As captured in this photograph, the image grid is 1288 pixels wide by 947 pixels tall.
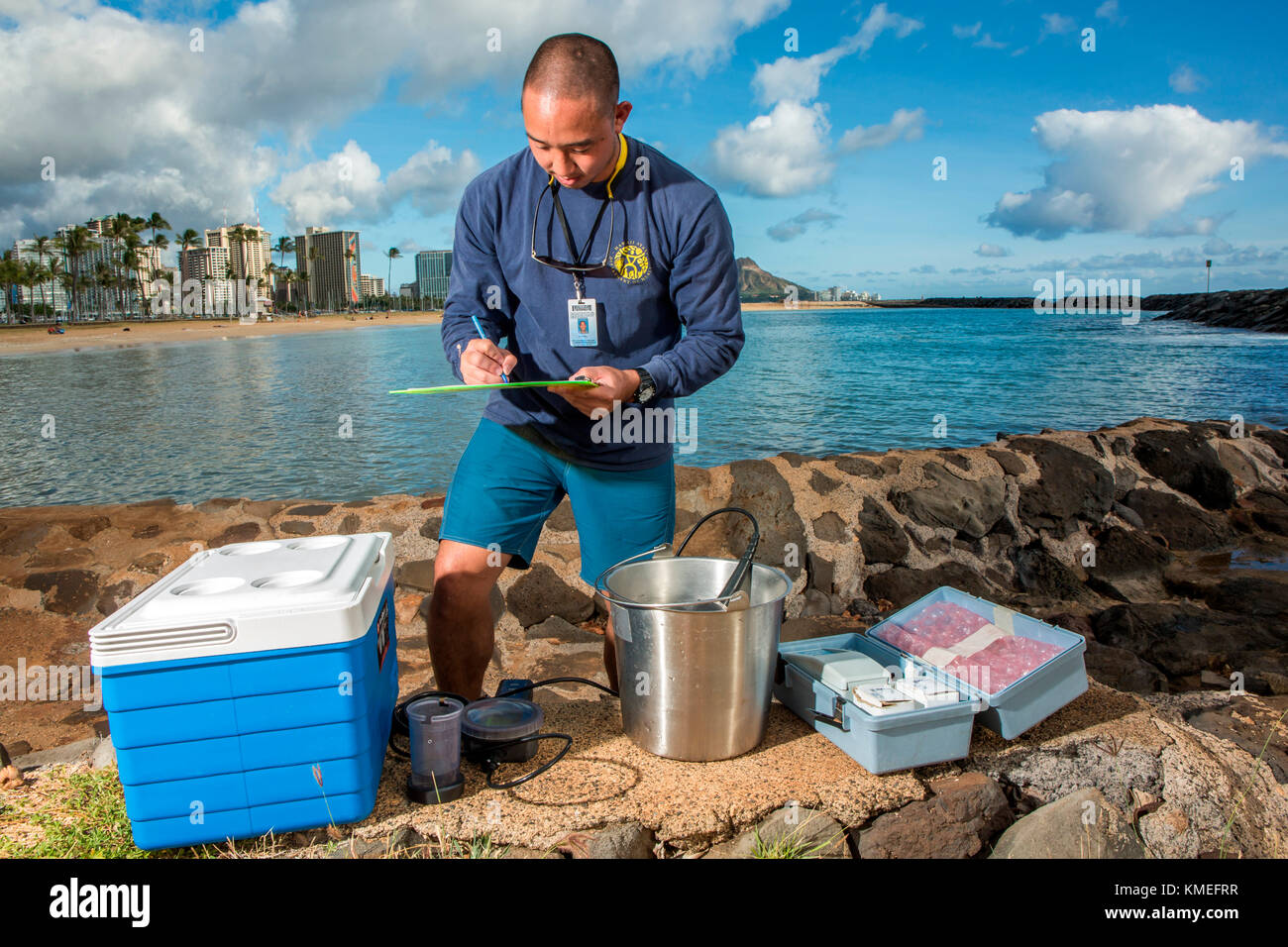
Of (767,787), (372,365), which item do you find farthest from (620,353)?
(372,365)

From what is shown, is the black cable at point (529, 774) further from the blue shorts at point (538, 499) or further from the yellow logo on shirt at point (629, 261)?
the yellow logo on shirt at point (629, 261)

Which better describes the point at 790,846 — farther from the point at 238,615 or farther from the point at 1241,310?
the point at 1241,310

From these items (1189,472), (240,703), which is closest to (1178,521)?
(1189,472)

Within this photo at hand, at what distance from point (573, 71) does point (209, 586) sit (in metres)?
1.64

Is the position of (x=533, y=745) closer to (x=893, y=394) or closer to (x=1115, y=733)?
(x=1115, y=733)

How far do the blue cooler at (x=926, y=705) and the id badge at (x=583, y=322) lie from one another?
116cm

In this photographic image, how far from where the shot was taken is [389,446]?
338 inches

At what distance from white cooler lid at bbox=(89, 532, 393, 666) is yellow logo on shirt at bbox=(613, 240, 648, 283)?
1218 millimetres

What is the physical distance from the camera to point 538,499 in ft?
9.12

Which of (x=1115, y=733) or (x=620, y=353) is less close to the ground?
(x=620, y=353)

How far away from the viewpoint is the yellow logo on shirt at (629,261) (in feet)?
8.66

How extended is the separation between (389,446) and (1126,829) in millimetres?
7588

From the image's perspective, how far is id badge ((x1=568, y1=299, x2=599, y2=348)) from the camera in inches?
103

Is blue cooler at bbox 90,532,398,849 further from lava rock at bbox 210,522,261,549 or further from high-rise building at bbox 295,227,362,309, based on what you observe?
high-rise building at bbox 295,227,362,309
